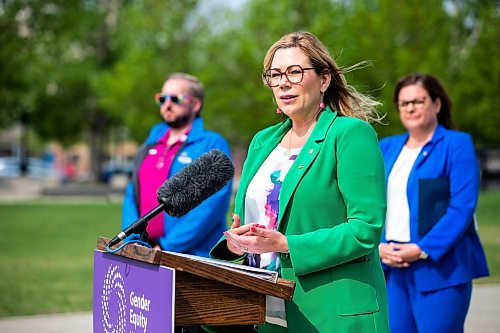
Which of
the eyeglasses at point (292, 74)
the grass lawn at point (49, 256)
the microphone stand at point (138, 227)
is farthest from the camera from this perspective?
the grass lawn at point (49, 256)

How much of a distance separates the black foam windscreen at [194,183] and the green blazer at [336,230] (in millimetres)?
276

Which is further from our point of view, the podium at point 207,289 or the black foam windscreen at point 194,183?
the black foam windscreen at point 194,183

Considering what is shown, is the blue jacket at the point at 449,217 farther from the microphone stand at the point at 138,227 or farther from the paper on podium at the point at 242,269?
the microphone stand at the point at 138,227

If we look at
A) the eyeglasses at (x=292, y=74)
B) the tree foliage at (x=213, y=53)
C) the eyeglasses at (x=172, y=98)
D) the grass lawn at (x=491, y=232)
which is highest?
the tree foliage at (x=213, y=53)

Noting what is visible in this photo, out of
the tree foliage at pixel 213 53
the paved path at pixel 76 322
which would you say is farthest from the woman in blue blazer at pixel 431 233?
the tree foliage at pixel 213 53

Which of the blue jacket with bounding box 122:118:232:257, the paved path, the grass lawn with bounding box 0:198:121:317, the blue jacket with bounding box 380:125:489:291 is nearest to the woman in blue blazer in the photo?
the blue jacket with bounding box 380:125:489:291

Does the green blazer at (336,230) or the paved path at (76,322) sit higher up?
the green blazer at (336,230)

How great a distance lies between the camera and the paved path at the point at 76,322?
7535 millimetres

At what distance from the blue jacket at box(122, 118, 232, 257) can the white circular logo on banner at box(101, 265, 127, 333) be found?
245 centimetres

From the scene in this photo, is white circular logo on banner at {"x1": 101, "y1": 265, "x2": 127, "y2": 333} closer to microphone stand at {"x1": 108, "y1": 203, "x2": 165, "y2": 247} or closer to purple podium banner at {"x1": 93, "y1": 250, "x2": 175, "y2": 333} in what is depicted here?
purple podium banner at {"x1": 93, "y1": 250, "x2": 175, "y2": 333}

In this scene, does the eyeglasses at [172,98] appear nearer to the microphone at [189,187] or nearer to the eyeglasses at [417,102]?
the eyeglasses at [417,102]

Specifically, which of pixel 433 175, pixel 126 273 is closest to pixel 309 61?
pixel 126 273

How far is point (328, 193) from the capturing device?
290cm

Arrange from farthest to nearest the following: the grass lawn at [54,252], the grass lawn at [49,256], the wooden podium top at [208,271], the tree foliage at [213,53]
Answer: the tree foliage at [213,53] → the grass lawn at [54,252] → the grass lawn at [49,256] → the wooden podium top at [208,271]
